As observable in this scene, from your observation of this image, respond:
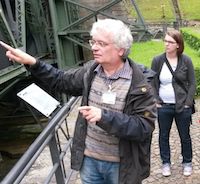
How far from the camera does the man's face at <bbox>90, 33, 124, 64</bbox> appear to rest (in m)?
2.97

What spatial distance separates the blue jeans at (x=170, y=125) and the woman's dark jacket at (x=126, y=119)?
6.16ft

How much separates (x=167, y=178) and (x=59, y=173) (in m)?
1.76

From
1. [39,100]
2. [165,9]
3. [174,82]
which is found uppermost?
[39,100]

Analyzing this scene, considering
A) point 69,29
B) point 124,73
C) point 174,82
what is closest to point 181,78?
point 174,82

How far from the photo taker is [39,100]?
3.19 m

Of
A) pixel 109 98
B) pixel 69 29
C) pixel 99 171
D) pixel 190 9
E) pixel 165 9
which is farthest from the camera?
pixel 165 9

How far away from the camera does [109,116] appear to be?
2.86m

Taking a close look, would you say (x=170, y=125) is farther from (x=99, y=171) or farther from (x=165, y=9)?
(x=165, y=9)

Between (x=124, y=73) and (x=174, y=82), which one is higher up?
(x=124, y=73)

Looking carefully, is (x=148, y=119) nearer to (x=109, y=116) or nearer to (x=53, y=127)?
(x=109, y=116)

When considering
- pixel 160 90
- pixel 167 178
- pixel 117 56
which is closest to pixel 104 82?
pixel 117 56

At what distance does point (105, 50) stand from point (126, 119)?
47 cm

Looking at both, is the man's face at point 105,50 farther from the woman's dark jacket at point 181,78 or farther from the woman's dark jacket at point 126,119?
the woman's dark jacket at point 181,78

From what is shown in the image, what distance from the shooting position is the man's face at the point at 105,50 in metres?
2.97
